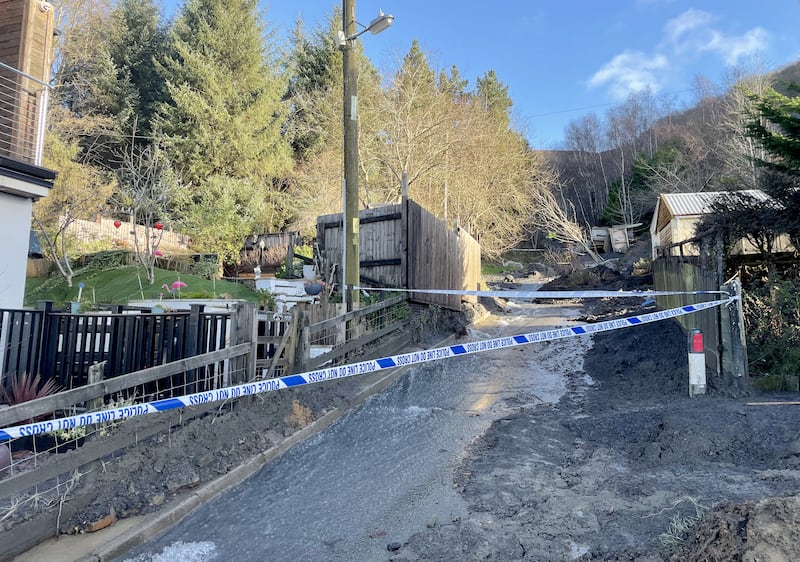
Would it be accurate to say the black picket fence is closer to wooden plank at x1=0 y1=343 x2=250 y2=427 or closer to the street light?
wooden plank at x1=0 y1=343 x2=250 y2=427

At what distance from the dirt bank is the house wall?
7669 mm

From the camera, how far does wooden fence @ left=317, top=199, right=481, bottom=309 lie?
12555 millimetres

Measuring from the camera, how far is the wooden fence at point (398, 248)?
41.2 ft

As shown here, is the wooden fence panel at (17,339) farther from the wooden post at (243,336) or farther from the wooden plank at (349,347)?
the wooden plank at (349,347)

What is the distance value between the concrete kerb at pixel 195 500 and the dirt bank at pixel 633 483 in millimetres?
1940

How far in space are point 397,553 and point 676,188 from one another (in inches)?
1744

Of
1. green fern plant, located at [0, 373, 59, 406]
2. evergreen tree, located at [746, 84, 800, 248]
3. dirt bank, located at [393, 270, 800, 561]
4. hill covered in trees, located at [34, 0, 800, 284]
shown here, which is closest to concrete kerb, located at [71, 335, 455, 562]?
dirt bank, located at [393, 270, 800, 561]

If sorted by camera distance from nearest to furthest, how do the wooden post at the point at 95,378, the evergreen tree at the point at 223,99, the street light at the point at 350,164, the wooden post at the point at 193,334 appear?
the wooden post at the point at 95,378 → the wooden post at the point at 193,334 → the street light at the point at 350,164 → the evergreen tree at the point at 223,99

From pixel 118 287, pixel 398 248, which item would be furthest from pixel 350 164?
pixel 118 287

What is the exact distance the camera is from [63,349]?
265 inches

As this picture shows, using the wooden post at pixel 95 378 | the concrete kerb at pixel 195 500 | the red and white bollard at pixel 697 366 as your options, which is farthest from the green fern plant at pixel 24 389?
the red and white bollard at pixel 697 366

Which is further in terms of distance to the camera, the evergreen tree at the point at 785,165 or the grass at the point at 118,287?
the grass at the point at 118,287

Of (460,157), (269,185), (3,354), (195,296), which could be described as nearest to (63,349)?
(3,354)

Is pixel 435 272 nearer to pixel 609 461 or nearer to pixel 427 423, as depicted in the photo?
pixel 427 423
